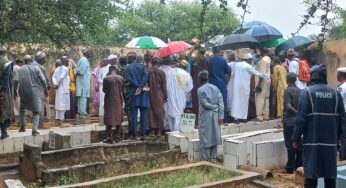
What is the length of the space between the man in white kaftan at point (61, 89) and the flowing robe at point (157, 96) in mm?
3066

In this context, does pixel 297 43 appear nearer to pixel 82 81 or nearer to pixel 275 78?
pixel 275 78

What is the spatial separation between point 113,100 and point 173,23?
27965 millimetres

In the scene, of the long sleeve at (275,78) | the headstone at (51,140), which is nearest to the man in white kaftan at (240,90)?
the long sleeve at (275,78)

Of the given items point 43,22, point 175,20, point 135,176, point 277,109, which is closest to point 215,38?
point 175,20

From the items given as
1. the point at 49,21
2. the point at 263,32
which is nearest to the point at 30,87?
the point at 49,21

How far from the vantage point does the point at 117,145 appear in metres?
8.77

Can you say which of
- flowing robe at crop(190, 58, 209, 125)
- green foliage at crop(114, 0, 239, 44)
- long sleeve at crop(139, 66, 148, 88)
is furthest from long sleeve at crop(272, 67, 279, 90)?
green foliage at crop(114, 0, 239, 44)

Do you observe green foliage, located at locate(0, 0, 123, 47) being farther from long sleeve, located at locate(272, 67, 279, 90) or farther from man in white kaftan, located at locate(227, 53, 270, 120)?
long sleeve, located at locate(272, 67, 279, 90)

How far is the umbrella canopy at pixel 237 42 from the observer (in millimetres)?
11312

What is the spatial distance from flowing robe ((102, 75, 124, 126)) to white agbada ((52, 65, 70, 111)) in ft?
9.57

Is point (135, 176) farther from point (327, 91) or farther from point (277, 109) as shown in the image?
point (277, 109)

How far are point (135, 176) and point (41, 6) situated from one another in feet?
14.4

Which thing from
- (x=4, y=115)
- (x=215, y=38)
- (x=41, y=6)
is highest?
(x=215, y=38)

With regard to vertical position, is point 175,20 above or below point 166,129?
above
